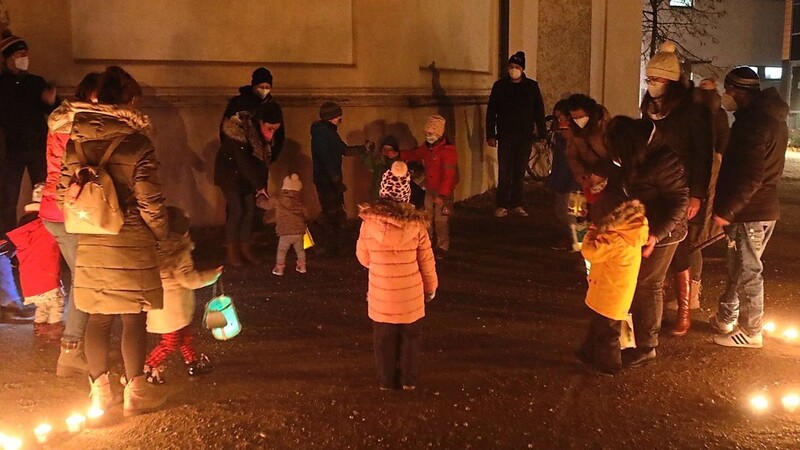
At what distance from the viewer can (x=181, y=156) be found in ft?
31.9

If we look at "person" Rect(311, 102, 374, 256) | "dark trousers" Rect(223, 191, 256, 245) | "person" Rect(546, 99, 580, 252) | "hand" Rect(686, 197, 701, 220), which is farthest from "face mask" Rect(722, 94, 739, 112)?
"dark trousers" Rect(223, 191, 256, 245)

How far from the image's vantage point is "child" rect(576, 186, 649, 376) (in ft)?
17.0

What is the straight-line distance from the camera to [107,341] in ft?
15.5

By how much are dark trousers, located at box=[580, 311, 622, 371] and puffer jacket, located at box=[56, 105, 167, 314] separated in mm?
2866

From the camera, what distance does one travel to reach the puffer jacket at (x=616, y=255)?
5.17 metres

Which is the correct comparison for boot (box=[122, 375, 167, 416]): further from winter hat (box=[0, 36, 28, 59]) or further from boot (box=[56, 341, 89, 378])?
winter hat (box=[0, 36, 28, 59])

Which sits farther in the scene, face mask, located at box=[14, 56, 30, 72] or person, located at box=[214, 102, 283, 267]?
person, located at box=[214, 102, 283, 267]

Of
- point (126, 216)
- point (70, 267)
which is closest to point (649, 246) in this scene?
point (126, 216)

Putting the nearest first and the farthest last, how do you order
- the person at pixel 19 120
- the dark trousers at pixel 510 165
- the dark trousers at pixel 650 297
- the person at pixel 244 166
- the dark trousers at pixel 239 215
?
the dark trousers at pixel 650 297, the person at pixel 19 120, the person at pixel 244 166, the dark trousers at pixel 239 215, the dark trousers at pixel 510 165

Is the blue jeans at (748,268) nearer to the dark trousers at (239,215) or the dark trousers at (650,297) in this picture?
the dark trousers at (650,297)

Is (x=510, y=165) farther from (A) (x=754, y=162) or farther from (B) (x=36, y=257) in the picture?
(B) (x=36, y=257)

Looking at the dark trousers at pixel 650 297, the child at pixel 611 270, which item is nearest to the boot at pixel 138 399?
the child at pixel 611 270

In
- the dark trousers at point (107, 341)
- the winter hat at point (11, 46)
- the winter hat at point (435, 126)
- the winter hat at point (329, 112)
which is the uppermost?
the winter hat at point (11, 46)

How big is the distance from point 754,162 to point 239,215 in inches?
191
